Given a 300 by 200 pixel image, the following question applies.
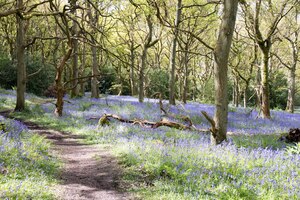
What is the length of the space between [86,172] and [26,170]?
136cm

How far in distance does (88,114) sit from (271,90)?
119 ft

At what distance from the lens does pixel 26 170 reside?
585 cm

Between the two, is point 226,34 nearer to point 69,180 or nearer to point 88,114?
point 69,180

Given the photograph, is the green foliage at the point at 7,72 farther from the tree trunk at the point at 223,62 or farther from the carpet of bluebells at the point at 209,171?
the tree trunk at the point at 223,62

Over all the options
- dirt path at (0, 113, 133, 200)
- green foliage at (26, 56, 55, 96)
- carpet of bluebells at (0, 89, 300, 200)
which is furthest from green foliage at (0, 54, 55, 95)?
carpet of bluebells at (0, 89, 300, 200)

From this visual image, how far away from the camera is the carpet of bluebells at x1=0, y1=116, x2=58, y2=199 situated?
15.3ft

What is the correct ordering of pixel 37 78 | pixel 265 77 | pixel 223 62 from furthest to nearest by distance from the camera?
pixel 37 78, pixel 265 77, pixel 223 62

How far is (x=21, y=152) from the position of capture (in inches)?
262

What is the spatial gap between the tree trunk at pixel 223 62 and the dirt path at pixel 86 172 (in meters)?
2.74

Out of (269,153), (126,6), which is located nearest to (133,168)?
(269,153)

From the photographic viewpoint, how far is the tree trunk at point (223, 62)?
7199mm

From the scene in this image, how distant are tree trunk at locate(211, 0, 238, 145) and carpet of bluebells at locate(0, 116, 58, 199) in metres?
4.04

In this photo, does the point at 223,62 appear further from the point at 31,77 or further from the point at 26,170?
the point at 31,77

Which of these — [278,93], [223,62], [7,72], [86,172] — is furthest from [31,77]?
[278,93]
